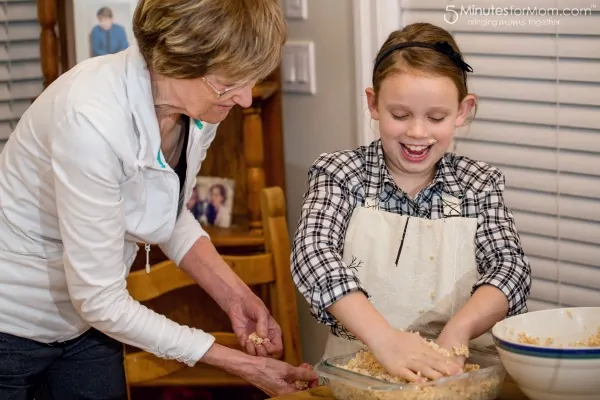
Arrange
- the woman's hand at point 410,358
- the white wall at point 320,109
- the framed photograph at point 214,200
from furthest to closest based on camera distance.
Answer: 1. the framed photograph at point 214,200
2. the white wall at point 320,109
3. the woman's hand at point 410,358

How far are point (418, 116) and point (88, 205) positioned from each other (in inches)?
22.7

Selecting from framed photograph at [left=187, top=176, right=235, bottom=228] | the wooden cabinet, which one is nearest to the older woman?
the wooden cabinet

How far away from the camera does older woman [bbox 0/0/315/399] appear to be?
1.47 meters

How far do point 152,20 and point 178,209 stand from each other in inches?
18.6

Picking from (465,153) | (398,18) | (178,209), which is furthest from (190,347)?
(398,18)

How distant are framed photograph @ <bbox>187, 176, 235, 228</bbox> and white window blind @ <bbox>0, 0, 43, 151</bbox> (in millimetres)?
604

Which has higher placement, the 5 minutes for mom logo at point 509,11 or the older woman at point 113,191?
the 5 minutes for mom logo at point 509,11

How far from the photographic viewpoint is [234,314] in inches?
72.3

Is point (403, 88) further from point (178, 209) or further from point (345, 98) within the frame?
point (345, 98)

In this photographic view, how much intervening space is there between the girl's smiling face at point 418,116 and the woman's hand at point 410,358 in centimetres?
36

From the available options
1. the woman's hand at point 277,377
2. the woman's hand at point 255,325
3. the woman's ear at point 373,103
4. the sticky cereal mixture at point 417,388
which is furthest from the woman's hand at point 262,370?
the woman's ear at point 373,103

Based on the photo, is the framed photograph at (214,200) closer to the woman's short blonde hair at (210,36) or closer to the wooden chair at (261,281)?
the wooden chair at (261,281)

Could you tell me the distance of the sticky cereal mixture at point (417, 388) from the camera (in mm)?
1321

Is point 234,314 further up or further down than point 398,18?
further down
